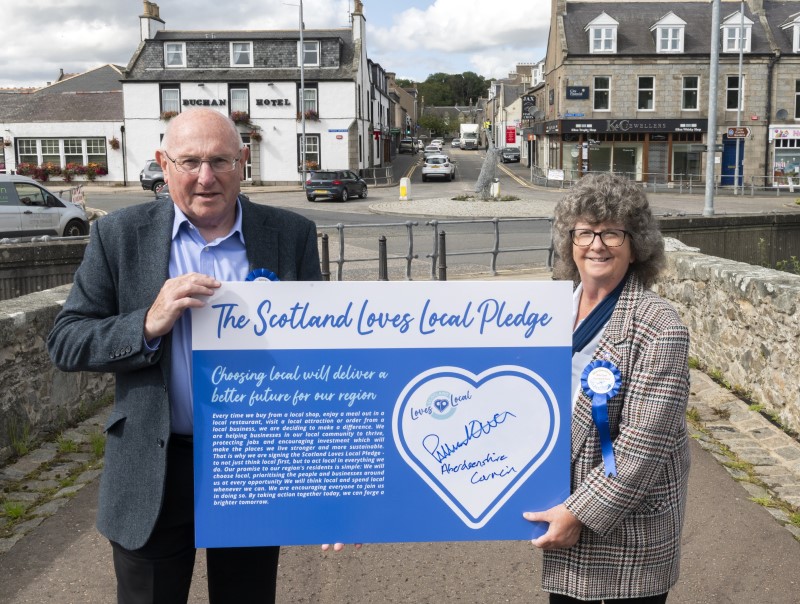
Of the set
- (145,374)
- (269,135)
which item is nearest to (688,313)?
(145,374)

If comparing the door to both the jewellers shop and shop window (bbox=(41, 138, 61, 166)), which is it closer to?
the jewellers shop

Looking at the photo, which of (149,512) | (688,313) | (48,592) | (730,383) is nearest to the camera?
(149,512)

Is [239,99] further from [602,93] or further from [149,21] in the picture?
[602,93]

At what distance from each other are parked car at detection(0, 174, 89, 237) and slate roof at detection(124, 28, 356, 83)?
30.6 metres

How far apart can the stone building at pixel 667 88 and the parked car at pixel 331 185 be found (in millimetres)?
15408

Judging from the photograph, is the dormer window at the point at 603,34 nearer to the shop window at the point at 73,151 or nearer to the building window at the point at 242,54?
the building window at the point at 242,54

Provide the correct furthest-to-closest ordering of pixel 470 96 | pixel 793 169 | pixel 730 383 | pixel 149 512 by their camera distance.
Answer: pixel 470 96 → pixel 793 169 → pixel 730 383 → pixel 149 512

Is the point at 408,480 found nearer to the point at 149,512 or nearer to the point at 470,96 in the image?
the point at 149,512

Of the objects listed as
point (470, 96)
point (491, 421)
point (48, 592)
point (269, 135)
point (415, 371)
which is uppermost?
point (470, 96)

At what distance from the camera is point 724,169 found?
48062mm

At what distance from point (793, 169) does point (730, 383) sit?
44.1m

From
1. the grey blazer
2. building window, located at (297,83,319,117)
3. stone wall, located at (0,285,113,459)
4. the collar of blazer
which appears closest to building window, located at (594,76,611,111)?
building window, located at (297,83,319,117)

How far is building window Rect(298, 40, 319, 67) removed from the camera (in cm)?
4916
